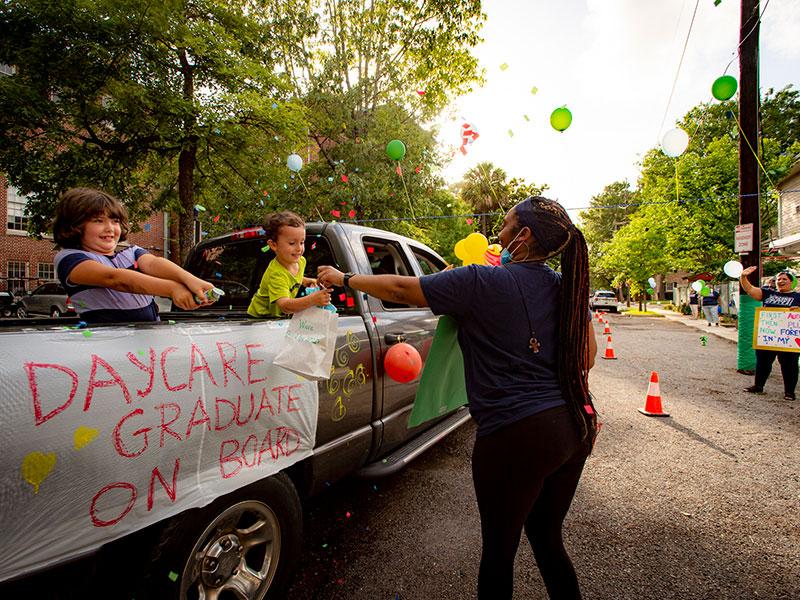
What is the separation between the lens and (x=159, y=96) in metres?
8.80

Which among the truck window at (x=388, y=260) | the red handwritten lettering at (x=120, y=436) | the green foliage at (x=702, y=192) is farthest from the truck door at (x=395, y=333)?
the green foliage at (x=702, y=192)

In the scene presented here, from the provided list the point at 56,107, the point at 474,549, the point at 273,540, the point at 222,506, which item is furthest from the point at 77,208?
the point at 56,107

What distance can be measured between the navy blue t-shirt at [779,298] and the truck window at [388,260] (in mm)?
6532

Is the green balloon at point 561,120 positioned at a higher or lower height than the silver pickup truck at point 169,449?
higher

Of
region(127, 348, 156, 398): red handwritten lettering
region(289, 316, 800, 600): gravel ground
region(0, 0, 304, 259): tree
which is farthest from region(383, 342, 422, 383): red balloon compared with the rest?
region(0, 0, 304, 259): tree

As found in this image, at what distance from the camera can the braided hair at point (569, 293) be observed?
1668mm

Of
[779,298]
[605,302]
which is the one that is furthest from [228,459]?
[605,302]

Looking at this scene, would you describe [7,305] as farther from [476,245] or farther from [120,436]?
[120,436]

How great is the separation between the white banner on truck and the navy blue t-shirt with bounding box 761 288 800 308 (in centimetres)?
804

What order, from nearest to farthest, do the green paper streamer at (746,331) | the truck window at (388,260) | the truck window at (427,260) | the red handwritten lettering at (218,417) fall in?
the red handwritten lettering at (218,417) → the truck window at (388,260) → the truck window at (427,260) → the green paper streamer at (746,331)

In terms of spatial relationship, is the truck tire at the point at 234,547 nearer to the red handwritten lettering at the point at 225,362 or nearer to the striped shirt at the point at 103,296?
the red handwritten lettering at the point at 225,362

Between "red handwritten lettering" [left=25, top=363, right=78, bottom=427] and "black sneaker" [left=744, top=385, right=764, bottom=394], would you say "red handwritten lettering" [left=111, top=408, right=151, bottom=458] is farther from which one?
"black sneaker" [left=744, top=385, right=764, bottom=394]

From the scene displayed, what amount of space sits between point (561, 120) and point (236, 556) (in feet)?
20.6

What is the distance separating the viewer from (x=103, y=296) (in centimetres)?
194
